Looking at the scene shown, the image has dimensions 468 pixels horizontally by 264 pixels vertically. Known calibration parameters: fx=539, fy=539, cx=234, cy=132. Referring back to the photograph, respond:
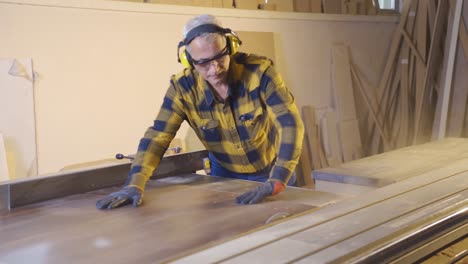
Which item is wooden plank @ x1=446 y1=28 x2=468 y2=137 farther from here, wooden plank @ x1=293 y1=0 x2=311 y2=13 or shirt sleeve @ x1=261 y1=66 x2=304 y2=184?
shirt sleeve @ x1=261 y1=66 x2=304 y2=184

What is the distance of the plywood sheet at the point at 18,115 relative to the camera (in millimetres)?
3383

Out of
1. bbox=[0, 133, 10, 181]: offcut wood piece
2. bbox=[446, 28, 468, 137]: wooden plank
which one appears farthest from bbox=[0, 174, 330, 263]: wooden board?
bbox=[446, 28, 468, 137]: wooden plank

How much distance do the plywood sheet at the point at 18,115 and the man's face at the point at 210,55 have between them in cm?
181

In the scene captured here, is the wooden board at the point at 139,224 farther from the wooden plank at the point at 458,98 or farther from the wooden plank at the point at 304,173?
the wooden plank at the point at 458,98

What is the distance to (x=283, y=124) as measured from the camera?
7.02 ft

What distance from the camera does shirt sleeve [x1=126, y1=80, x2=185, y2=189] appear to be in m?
2.12

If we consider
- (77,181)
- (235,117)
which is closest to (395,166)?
(235,117)

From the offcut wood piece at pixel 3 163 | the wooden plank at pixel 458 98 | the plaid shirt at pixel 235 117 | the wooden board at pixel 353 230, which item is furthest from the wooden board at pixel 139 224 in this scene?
the wooden plank at pixel 458 98

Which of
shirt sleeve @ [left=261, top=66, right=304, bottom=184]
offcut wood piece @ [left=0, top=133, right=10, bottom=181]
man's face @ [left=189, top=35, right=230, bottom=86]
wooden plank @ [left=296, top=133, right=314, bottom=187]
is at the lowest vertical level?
wooden plank @ [left=296, top=133, right=314, bottom=187]

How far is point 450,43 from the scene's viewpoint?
18.2ft

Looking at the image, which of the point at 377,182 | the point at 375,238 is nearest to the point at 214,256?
the point at 375,238

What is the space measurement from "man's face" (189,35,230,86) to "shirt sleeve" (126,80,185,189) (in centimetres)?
24

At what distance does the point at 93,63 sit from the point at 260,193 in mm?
2346

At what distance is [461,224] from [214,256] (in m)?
0.72
